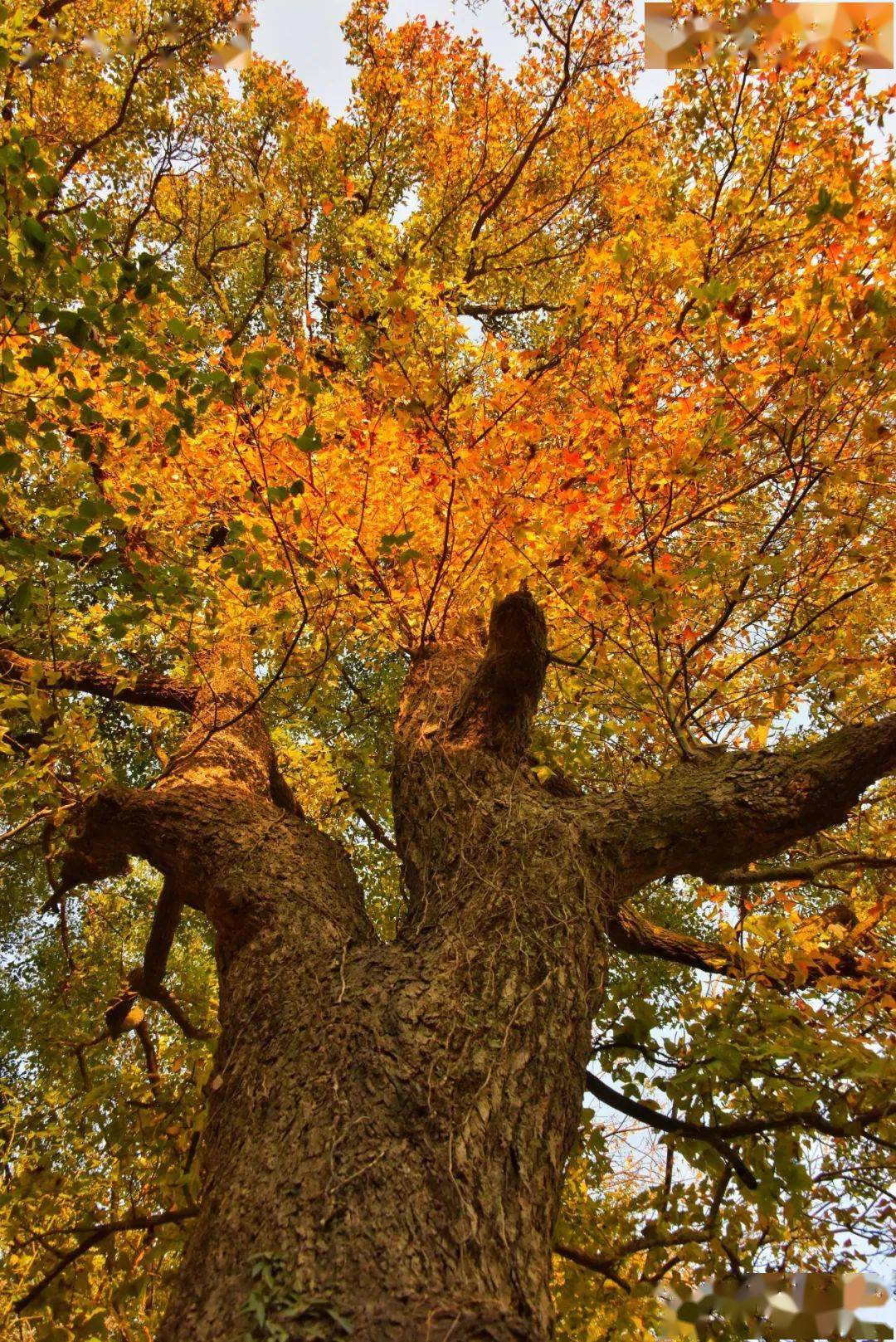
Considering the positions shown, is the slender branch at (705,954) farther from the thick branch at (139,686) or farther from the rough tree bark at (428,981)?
the thick branch at (139,686)

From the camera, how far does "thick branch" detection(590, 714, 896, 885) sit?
9.48ft

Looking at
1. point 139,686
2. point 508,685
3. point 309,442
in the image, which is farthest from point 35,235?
point 139,686

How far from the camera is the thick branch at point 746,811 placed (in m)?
2.89

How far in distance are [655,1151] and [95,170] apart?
10714mm

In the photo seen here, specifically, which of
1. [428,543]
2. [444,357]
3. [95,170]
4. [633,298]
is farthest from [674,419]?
[95,170]

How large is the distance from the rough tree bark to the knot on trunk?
0.01m

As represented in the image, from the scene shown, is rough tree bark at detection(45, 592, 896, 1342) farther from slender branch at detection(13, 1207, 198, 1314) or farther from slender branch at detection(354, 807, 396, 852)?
slender branch at detection(354, 807, 396, 852)

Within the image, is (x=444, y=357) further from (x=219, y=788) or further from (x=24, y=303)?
(x=219, y=788)

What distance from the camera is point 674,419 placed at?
4.71 metres

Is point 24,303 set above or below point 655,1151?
above

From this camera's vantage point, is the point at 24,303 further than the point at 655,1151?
No

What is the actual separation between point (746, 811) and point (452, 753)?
1267 mm

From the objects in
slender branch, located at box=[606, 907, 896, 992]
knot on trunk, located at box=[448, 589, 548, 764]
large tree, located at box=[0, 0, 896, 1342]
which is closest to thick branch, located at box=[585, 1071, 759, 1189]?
large tree, located at box=[0, 0, 896, 1342]

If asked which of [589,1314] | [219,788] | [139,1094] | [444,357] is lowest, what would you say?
[589,1314]
